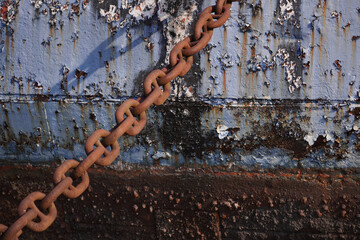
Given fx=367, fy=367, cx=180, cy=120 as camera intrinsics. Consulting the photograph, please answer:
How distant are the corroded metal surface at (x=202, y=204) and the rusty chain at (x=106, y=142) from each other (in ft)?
2.20

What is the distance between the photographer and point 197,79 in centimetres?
151

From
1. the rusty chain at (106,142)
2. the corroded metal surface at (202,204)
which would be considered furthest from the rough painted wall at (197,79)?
the rusty chain at (106,142)

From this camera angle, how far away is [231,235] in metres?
1.68

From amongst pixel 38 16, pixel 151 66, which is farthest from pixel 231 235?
pixel 38 16

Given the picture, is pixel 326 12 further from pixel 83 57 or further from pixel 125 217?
pixel 125 217

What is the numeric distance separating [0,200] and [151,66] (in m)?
1.09

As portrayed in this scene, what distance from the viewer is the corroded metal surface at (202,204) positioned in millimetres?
1547

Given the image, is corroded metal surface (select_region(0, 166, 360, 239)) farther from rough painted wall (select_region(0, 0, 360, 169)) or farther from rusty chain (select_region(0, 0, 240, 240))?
rusty chain (select_region(0, 0, 240, 240))

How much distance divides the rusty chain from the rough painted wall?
32 centimetres

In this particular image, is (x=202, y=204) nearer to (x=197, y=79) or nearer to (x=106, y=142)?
(x=197, y=79)

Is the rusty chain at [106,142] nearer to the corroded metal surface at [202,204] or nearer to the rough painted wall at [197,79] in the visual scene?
the rough painted wall at [197,79]

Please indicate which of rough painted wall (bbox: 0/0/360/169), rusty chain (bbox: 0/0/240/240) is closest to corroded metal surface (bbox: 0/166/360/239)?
rough painted wall (bbox: 0/0/360/169)

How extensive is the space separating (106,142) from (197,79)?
0.66 metres

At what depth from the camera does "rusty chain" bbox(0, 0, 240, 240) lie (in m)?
0.88
